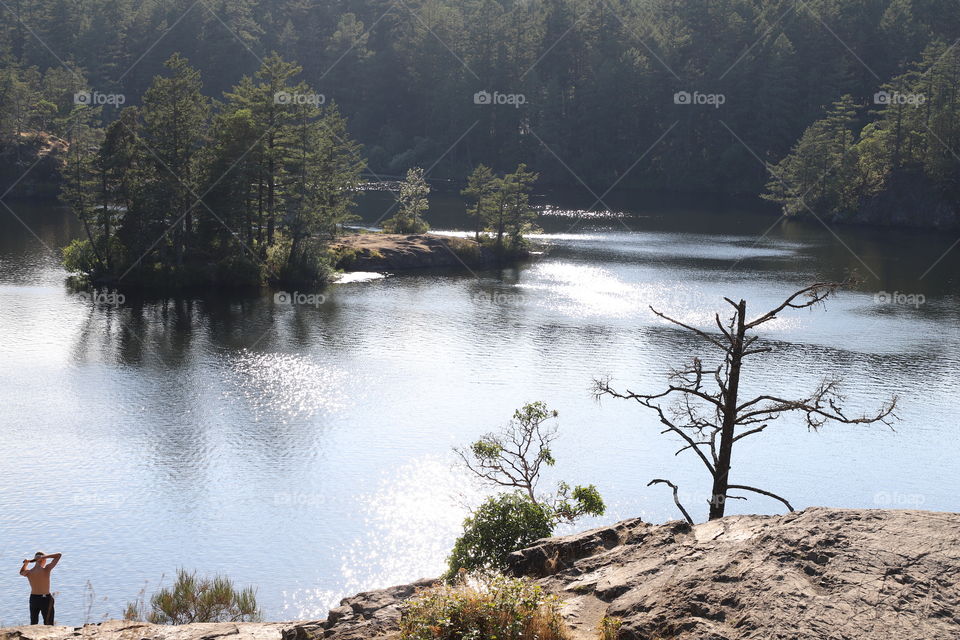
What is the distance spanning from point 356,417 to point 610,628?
2622 cm

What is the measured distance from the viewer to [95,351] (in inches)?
1839

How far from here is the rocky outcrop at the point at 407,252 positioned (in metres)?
74.6

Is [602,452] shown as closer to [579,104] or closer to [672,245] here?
[672,245]

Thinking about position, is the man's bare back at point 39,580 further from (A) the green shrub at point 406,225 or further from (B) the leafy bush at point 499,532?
(A) the green shrub at point 406,225

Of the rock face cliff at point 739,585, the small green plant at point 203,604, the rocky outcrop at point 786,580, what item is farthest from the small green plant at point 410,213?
the rocky outcrop at point 786,580

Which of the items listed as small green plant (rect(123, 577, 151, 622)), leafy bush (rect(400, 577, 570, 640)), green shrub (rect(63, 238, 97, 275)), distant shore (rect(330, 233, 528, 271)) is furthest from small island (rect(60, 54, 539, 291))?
leafy bush (rect(400, 577, 570, 640))

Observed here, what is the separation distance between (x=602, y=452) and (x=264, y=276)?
37.2m

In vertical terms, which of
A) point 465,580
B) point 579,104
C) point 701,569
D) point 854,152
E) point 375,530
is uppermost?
point 579,104

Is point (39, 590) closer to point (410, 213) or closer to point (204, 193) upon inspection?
point (204, 193)

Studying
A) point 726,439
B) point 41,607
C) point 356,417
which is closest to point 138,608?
point 41,607

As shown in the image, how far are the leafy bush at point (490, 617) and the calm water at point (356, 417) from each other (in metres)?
12.0

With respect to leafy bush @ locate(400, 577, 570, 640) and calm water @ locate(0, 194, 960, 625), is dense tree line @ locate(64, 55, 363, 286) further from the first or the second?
leafy bush @ locate(400, 577, 570, 640)

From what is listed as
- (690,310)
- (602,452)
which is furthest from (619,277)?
(602,452)

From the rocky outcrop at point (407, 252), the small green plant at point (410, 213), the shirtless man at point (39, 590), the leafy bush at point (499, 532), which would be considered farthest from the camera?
the small green plant at point (410, 213)
